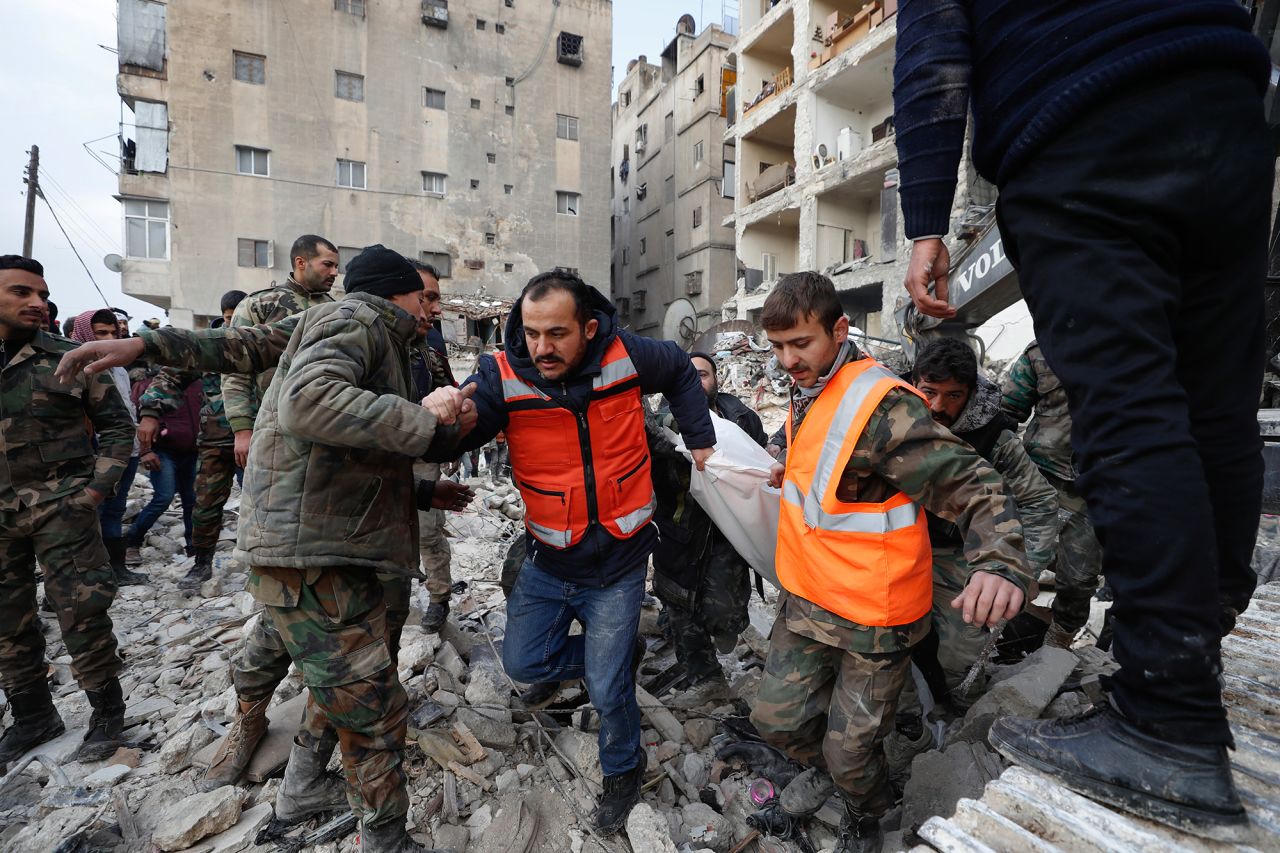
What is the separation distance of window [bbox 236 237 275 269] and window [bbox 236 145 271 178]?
235 centimetres

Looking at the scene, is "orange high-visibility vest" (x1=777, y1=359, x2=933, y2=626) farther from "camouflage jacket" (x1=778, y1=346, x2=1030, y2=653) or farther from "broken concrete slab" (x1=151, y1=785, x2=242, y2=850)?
"broken concrete slab" (x1=151, y1=785, x2=242, y2=850)

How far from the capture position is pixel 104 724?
292cm

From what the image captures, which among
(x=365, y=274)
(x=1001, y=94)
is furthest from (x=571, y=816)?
(x=1001, y=94)

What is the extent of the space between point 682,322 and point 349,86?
15.1 m

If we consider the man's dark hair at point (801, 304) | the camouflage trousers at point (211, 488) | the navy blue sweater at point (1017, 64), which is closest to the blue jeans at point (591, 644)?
the man's dark hair at point (801, 304)

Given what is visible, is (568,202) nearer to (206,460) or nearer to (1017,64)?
(206,460)

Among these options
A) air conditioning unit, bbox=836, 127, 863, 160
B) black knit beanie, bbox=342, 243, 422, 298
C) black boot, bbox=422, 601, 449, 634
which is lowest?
black boot, bbox=422, 601, 449, 634

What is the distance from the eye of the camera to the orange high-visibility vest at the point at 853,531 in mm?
1918

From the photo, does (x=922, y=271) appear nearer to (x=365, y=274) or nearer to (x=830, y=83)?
(x=365, y=274)

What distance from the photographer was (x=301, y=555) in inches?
75.9

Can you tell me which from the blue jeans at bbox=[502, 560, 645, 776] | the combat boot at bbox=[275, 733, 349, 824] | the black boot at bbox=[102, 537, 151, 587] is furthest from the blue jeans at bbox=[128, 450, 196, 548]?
the blue jeans at bbox=[502, 560, 645, 776]

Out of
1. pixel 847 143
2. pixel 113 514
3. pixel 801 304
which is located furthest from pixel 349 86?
pixel 801 304

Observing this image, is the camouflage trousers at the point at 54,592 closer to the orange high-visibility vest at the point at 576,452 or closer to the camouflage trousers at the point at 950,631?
the orange high-visibility vest at the point at 576,452

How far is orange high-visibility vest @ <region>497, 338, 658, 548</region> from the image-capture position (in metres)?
2.37
